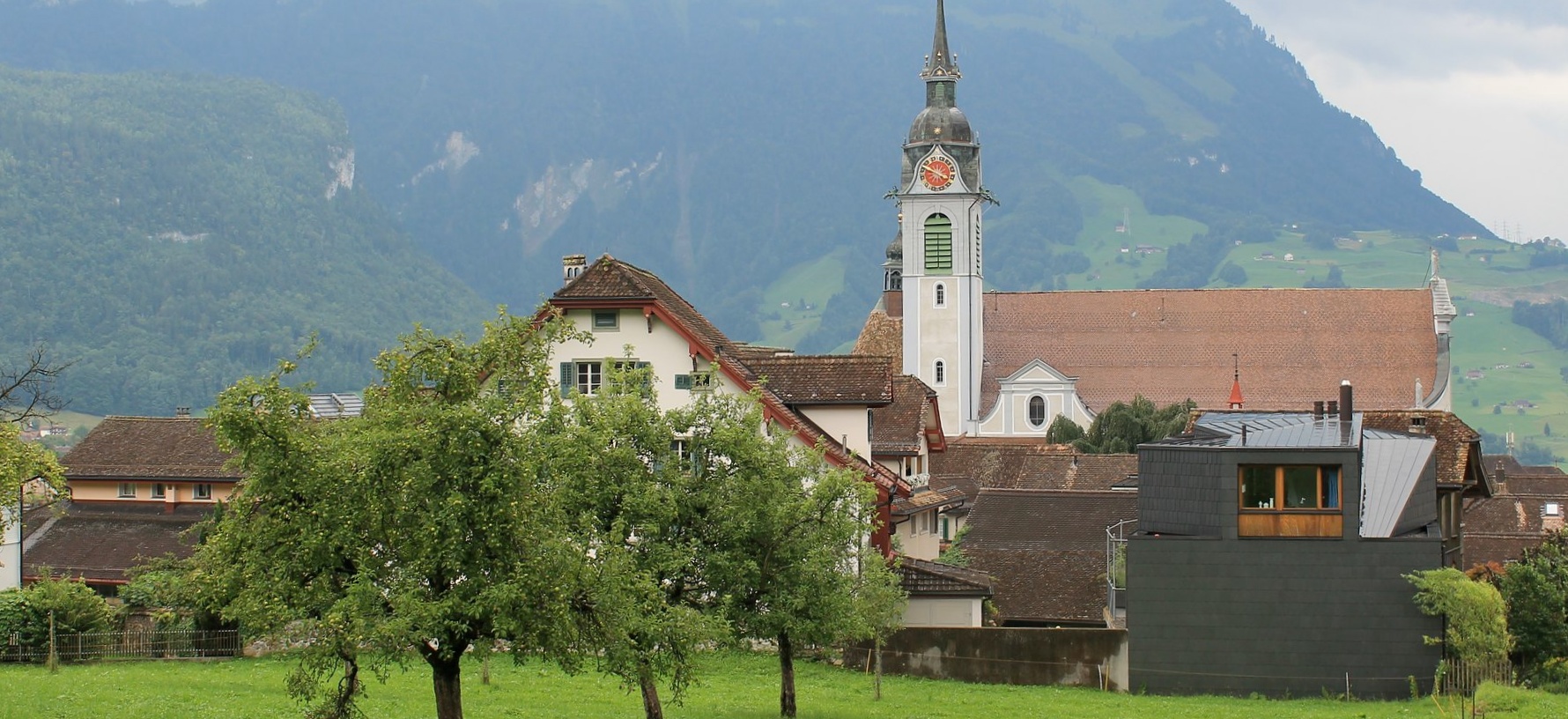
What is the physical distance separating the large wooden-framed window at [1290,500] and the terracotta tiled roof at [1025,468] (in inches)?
957

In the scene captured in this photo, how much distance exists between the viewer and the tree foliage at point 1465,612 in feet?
111

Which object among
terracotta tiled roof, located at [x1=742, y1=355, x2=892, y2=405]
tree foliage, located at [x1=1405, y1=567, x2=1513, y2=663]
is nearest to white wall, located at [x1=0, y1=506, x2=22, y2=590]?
terracotta tiled roof, located at [x1=742, y1=355, x2=892, y2=405]

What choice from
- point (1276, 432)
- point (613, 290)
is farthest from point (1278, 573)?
point (613, 290)

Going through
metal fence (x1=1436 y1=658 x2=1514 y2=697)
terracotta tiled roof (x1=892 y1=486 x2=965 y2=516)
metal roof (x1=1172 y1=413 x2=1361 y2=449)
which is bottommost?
metal fence (x1=1436 y1=658 x2=1514 y2=697)

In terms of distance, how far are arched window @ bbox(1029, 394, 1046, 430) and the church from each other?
7cm

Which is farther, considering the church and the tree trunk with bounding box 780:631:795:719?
the church

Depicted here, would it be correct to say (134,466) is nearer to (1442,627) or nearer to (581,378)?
(581,378)

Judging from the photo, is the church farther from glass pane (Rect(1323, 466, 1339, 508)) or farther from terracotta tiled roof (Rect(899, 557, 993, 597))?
glass pane (Rect(1323, 466, 1339, 508))

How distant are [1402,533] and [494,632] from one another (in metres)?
20.7

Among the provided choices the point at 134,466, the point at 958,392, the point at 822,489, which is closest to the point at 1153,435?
the point at 958,392

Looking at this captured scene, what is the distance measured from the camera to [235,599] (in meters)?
21.4

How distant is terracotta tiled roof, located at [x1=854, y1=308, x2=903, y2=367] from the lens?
4614 inches

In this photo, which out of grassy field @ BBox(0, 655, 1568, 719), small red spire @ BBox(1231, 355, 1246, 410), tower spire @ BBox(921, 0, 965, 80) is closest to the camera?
grassy field @ BBox(0, 655, 1568, 719)

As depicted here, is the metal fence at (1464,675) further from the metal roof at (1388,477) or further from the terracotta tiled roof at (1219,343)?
the terracotta tiled roof at (1219,343)
